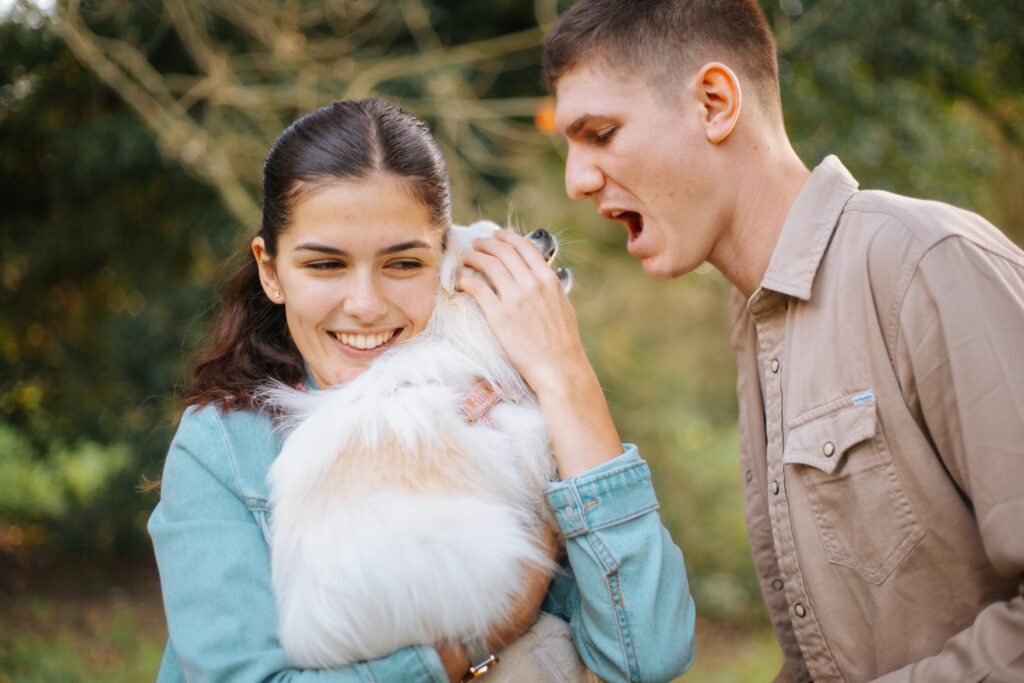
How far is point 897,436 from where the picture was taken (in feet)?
5.84

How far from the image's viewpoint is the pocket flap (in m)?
1.81

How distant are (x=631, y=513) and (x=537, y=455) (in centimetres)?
27

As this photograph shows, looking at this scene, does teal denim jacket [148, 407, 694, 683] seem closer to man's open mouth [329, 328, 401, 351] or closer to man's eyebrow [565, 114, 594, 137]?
man's open mouth [329, 328, 401, 351]

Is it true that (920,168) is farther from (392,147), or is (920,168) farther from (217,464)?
(217,464)

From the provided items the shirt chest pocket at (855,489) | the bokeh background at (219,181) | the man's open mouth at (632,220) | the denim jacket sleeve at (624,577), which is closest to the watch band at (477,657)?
the denim jacket sleeve at (624,577)

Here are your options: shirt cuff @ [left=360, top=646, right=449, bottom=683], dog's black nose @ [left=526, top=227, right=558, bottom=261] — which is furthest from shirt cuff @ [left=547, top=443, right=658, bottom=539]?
dog's black nose @ [left=526, top=227, right=558, bottom=261]

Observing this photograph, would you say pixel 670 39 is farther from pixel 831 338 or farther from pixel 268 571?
pixel 268 571

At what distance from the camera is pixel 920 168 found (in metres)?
5.74

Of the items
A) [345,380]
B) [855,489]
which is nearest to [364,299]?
[345,380]

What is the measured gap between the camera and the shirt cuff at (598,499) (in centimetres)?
178

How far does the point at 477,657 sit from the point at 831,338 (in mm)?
1181

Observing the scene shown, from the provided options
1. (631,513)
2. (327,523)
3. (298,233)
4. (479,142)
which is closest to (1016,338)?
(631,513)

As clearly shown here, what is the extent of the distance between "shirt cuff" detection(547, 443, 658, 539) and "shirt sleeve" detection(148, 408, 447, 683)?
1.43ft

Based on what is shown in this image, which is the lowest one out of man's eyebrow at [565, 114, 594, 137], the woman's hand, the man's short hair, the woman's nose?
the woman's hand
